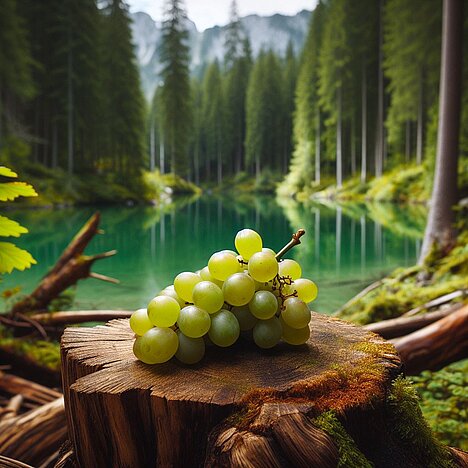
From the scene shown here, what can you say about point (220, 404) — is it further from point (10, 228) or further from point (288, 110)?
point (288, 110)

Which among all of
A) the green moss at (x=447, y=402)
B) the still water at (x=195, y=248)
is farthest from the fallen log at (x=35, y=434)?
the still water at (x=195, y=248)

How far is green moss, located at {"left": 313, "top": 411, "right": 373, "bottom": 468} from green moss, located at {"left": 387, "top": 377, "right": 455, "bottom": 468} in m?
0.19

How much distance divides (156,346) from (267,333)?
0.30 metres

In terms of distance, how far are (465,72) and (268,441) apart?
69.0 feet

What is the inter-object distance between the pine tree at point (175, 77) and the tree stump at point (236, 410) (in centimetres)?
4030

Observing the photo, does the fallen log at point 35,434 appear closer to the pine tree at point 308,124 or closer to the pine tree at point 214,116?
the pine tree at point 308,124

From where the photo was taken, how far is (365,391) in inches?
42.4

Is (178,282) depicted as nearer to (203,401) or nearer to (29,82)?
(203,401)

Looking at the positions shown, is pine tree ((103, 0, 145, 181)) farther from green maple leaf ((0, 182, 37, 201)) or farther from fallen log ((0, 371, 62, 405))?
green maple leaf ((0, 182, 37, 201))

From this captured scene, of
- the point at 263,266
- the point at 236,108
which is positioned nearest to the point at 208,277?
the point at 263,266

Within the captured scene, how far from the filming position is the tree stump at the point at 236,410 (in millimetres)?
918

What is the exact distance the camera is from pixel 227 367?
1.18 m

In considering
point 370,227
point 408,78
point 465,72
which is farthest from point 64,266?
point 408,78

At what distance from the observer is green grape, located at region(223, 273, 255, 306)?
1.23 meters
